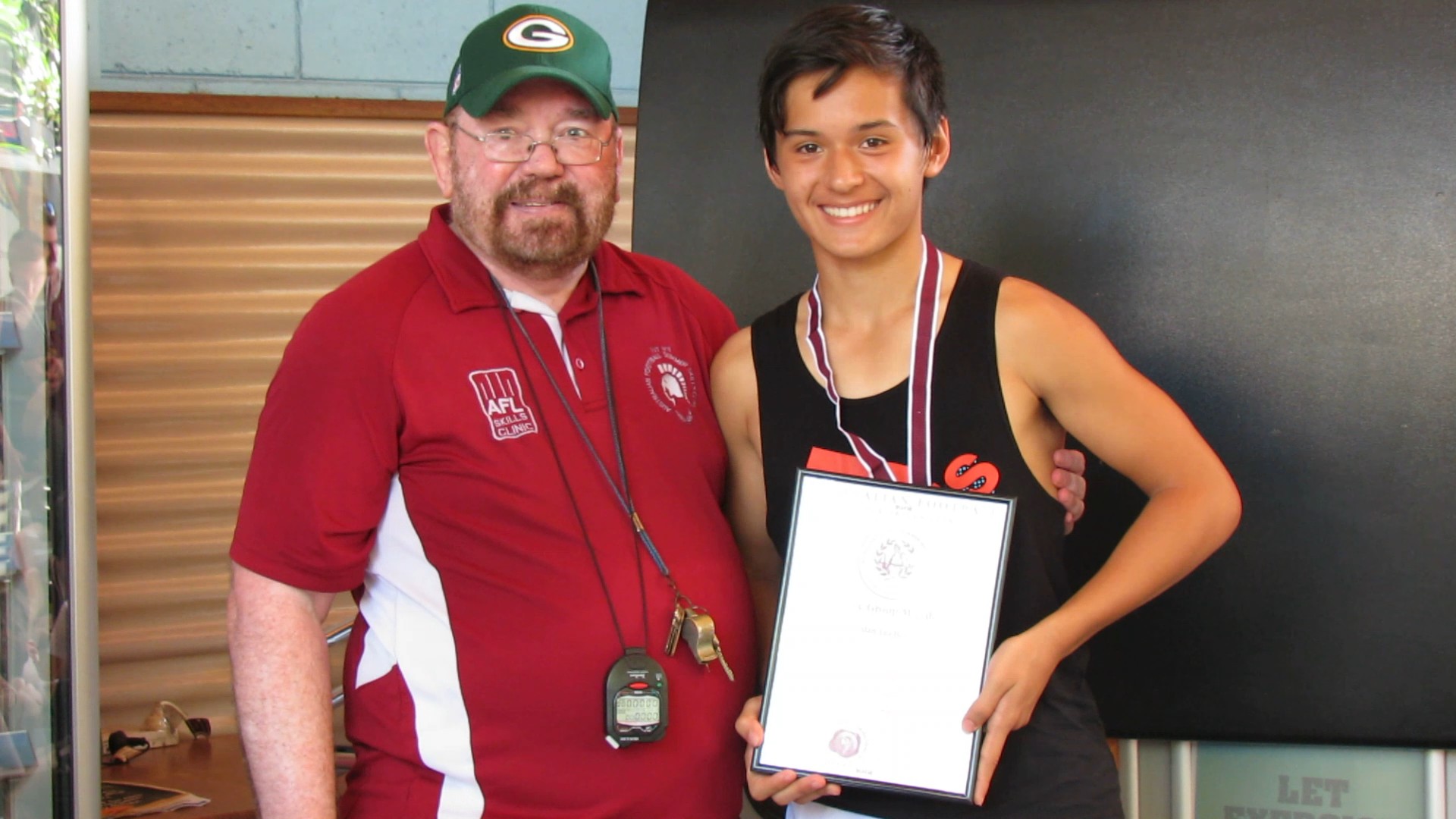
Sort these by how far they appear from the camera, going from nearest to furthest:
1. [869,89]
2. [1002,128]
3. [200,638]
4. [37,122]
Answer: [869,89]
[37,122]
[1002,128]
[200,638]

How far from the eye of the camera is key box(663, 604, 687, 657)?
63.1 inches

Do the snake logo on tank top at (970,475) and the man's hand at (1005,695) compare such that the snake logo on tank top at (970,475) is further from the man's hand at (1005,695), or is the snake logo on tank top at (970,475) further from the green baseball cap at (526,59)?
the green baseball cap at (526,59)

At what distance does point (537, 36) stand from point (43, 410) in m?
0.84

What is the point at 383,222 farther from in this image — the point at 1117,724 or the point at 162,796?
the point at 1117,724

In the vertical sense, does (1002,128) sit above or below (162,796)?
above

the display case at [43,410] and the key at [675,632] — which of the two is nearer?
the key at [675,632]

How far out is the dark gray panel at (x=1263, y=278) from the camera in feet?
6.69

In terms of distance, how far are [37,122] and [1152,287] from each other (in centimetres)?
168

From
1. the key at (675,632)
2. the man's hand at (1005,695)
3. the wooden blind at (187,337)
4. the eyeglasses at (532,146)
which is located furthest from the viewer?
the wooden blind at (187,337)

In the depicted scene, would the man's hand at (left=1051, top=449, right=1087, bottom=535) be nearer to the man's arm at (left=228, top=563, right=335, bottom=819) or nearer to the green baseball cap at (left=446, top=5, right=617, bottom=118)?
the green baseball cap at (left=446, top=5, right=617, bottom=118)

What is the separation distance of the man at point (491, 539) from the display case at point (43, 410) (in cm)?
39

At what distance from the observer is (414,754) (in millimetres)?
1576

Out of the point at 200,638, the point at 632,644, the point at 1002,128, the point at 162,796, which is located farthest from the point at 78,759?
the point at 1002,128

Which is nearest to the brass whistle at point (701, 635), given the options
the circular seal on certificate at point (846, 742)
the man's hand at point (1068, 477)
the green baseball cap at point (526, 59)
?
the circular seal on certificate at point (846, 742)
